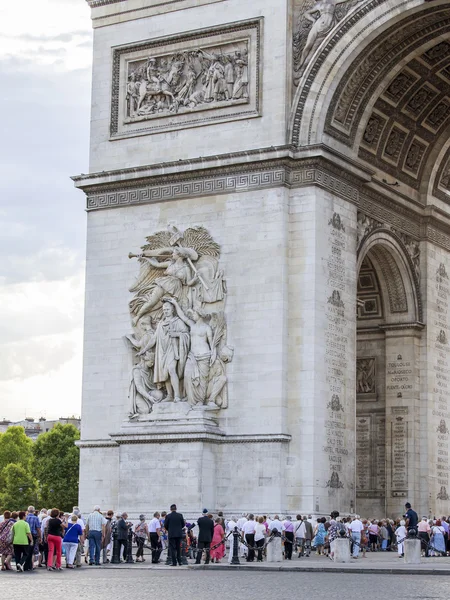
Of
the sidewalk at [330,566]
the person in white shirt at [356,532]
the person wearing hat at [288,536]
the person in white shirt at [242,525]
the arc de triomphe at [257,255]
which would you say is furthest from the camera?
the arc de triomphe at [257,255]

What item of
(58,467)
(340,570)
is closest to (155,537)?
(340,570)

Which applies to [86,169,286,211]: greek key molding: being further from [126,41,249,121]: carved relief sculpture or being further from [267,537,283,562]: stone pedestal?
[267,537,283,562]: stone pedestal

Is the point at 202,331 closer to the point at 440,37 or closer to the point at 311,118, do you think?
the point at 311,118

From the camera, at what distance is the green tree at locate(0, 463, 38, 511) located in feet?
315

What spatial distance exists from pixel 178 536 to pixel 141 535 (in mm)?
3736

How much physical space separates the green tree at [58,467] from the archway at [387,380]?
4847 centimetres

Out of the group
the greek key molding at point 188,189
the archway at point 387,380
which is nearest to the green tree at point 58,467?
the archway at point 387,380

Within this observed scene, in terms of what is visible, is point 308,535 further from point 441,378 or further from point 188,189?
point 188,189

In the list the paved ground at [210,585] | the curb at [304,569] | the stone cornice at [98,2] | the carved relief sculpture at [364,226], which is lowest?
the paved ground at [210,585]

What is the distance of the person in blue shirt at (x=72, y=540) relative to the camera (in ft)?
106

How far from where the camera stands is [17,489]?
318ft

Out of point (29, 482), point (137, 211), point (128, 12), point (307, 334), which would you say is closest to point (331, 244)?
point (307, 334)

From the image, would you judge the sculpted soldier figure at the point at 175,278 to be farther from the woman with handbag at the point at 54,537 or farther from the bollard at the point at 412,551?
the bollard at the point at 412,551

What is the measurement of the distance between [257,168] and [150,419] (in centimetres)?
755
